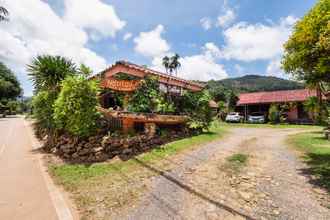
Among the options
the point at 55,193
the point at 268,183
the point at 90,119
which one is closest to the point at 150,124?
the point at 90,119

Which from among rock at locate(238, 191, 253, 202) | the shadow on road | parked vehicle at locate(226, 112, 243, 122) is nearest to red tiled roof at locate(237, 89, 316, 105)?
parked vehicle at locate(226, 112, 243, 122)

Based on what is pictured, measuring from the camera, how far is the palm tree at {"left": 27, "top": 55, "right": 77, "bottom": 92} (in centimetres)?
1186

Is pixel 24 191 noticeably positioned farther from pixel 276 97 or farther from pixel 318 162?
pixel 276 97

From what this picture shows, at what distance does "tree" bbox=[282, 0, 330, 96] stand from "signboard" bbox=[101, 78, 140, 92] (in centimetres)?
629

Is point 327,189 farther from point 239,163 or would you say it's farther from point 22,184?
point 22,184

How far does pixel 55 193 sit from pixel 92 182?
90cm

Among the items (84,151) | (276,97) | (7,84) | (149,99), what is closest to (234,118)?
(276,97)

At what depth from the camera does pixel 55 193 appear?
17.4ft

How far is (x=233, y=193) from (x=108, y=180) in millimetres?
3277

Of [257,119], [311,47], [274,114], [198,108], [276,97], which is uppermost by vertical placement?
[276,97]

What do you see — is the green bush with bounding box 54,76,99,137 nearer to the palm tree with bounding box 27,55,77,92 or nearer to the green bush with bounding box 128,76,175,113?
the green bush with bounding box 128,76,175,113

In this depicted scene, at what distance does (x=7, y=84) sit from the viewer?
1918 inches

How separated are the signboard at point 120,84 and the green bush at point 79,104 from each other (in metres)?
1.00

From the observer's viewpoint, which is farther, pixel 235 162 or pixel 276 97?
pixel 276 97
